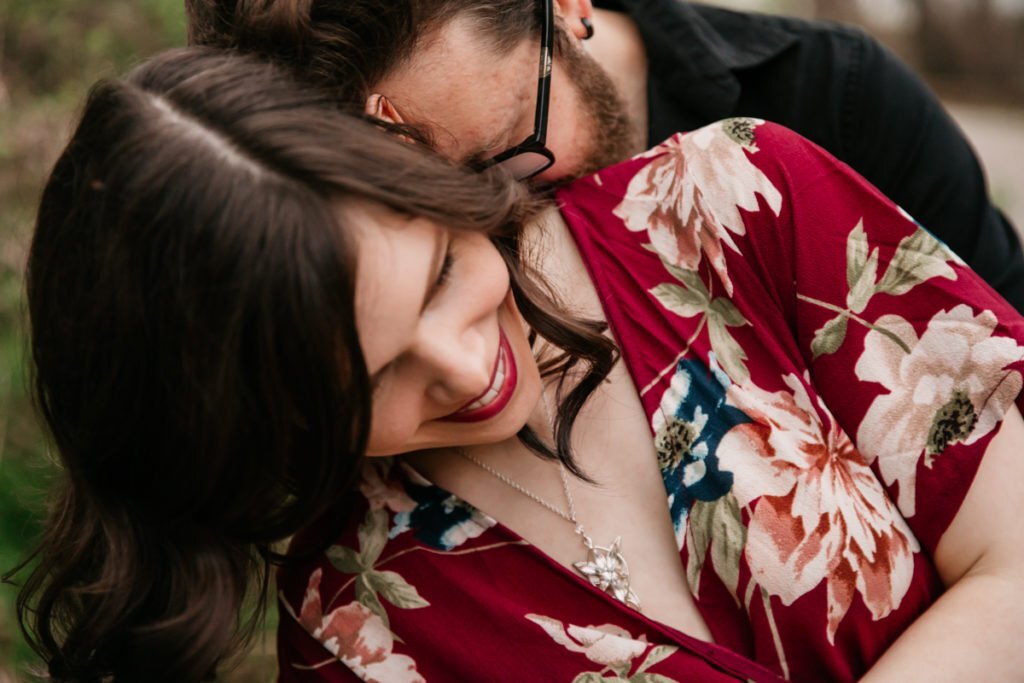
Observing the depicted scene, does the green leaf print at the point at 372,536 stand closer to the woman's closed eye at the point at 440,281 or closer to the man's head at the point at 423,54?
the woman's closed eye at the point at 440,281

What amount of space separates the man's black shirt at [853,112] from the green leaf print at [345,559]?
1.18 m

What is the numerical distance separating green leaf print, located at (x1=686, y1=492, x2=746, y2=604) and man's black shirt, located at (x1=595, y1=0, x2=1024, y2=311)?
1.06 meters

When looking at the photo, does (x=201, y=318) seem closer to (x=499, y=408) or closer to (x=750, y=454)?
(x=499, y=408)

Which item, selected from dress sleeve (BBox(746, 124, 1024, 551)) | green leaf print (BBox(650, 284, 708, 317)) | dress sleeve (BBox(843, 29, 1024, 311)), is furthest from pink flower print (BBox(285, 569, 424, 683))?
dress sleeve (BBox(843, 29, 1024, 311))

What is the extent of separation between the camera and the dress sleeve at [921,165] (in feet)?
A: 7.47

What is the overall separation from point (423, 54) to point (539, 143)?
0.23 metres

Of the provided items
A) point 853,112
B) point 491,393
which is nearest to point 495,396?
point 491,393

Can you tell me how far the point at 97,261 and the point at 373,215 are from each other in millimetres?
336

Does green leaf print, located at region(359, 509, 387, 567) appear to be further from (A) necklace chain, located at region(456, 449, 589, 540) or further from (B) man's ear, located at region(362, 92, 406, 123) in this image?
(B) man's ear, located at region(362, 92, 406, 123)

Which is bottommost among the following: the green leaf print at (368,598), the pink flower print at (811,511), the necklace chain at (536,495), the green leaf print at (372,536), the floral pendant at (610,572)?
the green leaf print at (368,598)

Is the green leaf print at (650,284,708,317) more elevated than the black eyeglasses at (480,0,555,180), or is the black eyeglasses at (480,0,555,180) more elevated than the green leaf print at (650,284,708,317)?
the black eyeglasses at (480,0,555,180)

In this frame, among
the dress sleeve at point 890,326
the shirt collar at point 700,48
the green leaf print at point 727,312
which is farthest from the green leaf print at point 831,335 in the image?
the shirt collar at point 700,48

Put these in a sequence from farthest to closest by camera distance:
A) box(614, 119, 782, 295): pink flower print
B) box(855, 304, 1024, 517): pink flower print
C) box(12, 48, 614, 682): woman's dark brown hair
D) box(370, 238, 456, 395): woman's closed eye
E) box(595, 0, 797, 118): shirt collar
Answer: box(595, 0, 797, 118): shirt collar → box(614, 119, 782, 295): pink flower print → box(855, 304, 1024, 517): pink flower print → box(370, 238, 456, 395): woman's closed eye → box(12, 48, 614, 682): woman's dark brown hair

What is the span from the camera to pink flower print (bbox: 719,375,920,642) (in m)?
1.43
